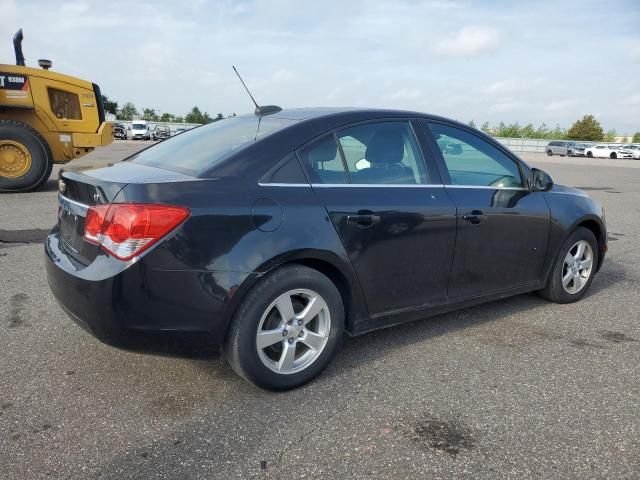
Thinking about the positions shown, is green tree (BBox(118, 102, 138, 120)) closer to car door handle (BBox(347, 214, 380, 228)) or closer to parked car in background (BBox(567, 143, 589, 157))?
parked car in background (BBox(567, 143, 589, 157))

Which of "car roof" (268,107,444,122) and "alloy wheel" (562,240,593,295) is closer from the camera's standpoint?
"car roof" (268,107,444,122)

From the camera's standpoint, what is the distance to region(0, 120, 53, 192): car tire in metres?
9.74

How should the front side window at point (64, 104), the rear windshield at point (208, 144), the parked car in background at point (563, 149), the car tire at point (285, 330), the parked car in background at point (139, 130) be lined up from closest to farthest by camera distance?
the car tire at point (285, 330) < the rear windshield at point (208, 144) < the front side window at point (64, 104) < the parked car in background at point (139, 130) < the parked car in background at point (563, 149)

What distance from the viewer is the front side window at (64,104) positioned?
10.5 meters

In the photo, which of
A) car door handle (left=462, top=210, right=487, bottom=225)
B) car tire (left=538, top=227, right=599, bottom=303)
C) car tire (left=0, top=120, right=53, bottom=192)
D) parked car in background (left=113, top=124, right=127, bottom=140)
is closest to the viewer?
car door handle (left=462, top=210, right=487, bottom=225)

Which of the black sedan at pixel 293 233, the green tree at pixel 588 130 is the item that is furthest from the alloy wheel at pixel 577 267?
the green tree at pixel 588 130

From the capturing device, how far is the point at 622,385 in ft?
10.4

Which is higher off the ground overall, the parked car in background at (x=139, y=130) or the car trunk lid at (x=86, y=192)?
the parked car in background at (x=139, y=130)

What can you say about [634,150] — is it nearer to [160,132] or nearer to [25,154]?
[160,132]

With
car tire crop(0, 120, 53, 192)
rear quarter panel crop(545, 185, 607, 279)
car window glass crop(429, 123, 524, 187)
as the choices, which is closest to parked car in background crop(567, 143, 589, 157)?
car tire crop(0, 120, 53, 192)

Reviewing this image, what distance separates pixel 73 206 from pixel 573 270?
378 centimetres

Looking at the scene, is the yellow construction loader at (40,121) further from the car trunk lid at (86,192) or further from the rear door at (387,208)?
the rear door at (387,208)

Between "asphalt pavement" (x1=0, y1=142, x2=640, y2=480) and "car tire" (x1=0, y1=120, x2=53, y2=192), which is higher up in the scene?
"car tire" (x1=0, y1=120, x2=53, y2=192)

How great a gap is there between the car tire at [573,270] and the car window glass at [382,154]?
1655 millimetres
